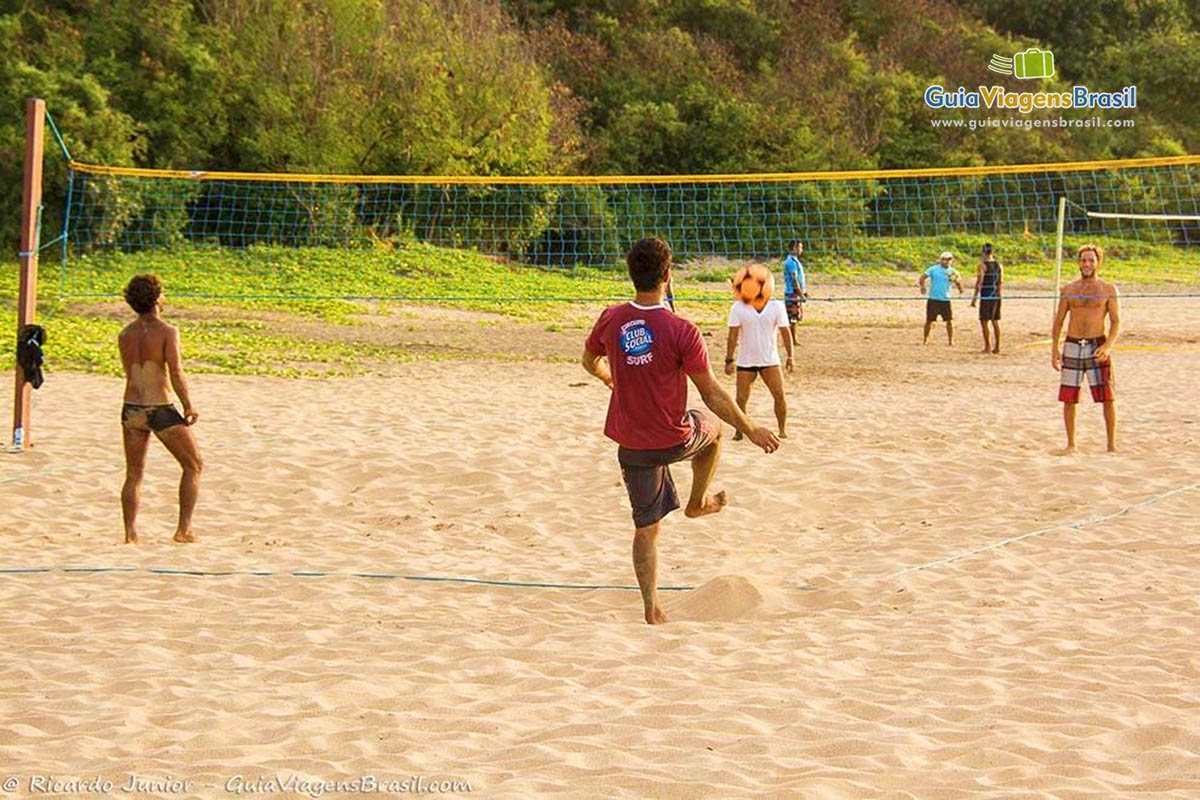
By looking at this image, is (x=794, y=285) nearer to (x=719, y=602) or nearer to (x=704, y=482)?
(x=719, y=602)

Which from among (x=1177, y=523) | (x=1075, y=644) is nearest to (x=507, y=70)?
(x=1177, y=523)

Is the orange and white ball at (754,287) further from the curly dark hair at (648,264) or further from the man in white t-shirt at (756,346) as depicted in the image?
the curly dark hair at (648,264)

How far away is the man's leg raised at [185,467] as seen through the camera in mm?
6301

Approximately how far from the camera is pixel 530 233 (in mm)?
21938

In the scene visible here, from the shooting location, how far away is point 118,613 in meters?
5.11

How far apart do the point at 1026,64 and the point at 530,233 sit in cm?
2077

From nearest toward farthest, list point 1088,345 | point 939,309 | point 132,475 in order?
point 132,475 < point 1088,345 < point 939,309

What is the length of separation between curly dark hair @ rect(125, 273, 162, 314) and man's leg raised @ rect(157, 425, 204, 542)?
0.54 meters

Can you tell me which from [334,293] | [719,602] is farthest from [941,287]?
[719,602]

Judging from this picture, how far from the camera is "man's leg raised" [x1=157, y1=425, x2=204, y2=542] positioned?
20.7 ft

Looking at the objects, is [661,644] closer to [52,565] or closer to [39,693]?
[39,693]

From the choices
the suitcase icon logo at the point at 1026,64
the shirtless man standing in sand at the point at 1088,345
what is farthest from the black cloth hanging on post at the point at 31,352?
the suitcase icon logo at the point at 1026,64

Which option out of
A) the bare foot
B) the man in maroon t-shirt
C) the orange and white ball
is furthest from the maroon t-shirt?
the orange and white ball

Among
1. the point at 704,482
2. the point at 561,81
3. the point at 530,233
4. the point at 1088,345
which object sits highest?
the point at 561,81
